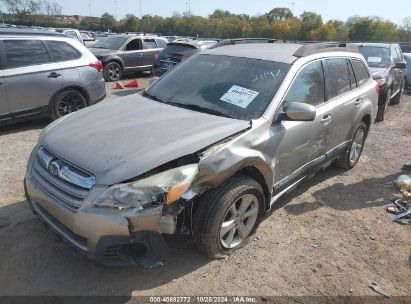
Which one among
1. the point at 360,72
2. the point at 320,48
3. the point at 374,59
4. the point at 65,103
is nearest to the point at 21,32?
the point at 65,103

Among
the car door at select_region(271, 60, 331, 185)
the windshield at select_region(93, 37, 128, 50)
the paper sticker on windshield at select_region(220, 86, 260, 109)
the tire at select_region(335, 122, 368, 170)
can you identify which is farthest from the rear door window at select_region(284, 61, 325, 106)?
the windshield at select_region(93, 37, 128, 50)

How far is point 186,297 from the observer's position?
291cm

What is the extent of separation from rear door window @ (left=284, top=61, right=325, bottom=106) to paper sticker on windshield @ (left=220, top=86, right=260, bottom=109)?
1.10 feet

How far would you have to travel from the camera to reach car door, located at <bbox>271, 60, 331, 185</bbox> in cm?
361

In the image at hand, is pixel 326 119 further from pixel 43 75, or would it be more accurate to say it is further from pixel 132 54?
pixel 132 54

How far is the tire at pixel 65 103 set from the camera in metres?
6.75

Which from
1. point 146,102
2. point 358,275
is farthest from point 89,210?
point 358,275

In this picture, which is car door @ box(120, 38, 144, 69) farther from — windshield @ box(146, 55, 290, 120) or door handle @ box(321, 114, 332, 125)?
door handle @ box(321, 114, 332, 125)

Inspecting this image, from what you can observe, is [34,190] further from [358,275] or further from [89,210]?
[358,275]

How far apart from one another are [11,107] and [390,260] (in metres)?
5.79

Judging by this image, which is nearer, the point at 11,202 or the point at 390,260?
the point at 390,260

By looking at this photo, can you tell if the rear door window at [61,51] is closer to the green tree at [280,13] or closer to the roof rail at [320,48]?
the roof rail at [320,48]

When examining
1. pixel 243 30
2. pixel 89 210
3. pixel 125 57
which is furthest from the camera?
pixel 243 30

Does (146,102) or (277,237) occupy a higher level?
(146,102)
